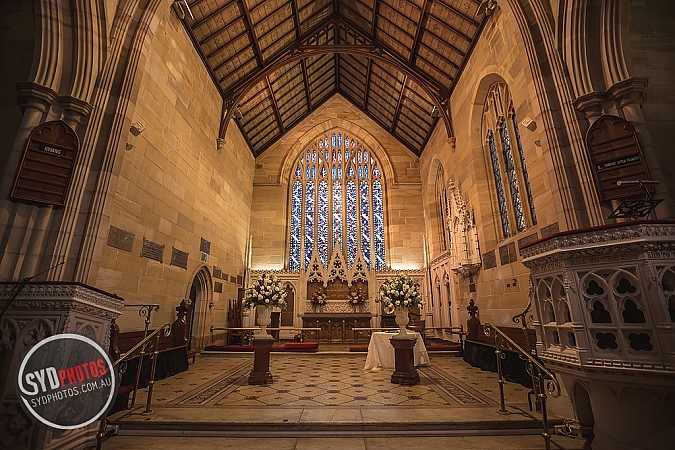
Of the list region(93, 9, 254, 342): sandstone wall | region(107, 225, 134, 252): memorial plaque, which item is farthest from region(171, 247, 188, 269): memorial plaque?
region(107, 225, 134, 252): memorial plaque

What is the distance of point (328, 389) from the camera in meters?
4.84

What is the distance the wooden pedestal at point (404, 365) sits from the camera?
5.16 meters

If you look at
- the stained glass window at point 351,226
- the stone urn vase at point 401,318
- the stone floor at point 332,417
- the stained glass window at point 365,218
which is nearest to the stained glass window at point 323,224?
the stained glass window at point 351,226

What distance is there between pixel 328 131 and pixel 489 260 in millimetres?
10393

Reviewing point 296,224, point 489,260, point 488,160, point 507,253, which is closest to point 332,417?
point 507,253

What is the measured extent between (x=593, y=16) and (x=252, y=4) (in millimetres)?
7961

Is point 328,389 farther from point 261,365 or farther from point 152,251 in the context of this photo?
point 152,251

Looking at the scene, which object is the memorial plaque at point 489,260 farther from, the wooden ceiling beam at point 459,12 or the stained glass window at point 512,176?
the wooden ceiling beam at point 459,12

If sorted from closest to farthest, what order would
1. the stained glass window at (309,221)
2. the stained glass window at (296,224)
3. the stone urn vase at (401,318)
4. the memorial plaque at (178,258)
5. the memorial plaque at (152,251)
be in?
the stone urn vase at (401,318) → the memorial plaque at (152,251) → the memorial plaque at (178,258) → the stained glass window at (296,224) → the stained glass window at (309,221)

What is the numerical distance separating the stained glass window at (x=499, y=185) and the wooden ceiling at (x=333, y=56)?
Result: 7.14 feet

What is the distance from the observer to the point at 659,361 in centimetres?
218

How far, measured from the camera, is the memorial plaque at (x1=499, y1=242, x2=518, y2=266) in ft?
22.8

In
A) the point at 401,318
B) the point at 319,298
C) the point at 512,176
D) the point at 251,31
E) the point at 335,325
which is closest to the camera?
the point at 401,318

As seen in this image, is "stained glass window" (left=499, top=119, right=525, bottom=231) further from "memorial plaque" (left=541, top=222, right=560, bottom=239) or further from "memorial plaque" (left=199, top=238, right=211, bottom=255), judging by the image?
"memorial plaque" (left=199, top=238, right=211, bottom=255)
